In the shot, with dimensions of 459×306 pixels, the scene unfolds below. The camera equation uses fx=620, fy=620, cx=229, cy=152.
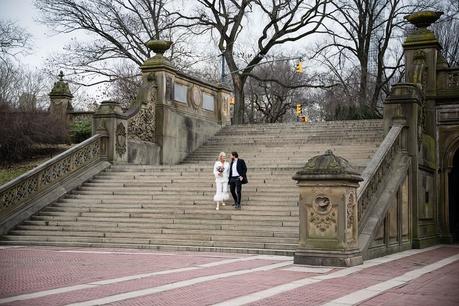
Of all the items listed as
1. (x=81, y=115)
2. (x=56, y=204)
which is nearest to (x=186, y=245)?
(x=56, y=204)

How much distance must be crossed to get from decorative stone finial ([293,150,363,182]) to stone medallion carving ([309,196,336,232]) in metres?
0.46

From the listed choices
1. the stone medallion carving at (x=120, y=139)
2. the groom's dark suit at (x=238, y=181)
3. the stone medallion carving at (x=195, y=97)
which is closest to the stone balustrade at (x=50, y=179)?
the stone medallion carving at (x=120, y=139)

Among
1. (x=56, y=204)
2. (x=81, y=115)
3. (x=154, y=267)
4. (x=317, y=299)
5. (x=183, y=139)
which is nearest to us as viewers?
(x=317, y=299)

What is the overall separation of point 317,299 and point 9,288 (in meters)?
4.05

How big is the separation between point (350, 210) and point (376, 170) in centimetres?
287

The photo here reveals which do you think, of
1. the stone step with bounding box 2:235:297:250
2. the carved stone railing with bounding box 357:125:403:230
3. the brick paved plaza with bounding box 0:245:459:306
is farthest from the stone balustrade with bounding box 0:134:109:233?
the carved stone railing with bounding box 357:125:403:230

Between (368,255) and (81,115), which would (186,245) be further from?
(81,115)

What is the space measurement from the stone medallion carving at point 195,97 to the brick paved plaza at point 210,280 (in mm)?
14165

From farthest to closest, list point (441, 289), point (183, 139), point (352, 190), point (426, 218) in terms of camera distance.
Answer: point (183, 139), point (426, 218), point (352, 190), point (441, 289)

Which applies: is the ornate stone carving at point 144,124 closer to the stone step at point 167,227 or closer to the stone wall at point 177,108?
the stone wall at point 177,108

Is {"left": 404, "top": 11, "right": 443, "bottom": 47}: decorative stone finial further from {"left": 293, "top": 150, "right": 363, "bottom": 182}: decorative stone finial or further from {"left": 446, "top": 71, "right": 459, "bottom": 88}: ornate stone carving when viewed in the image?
{"left": 293, "top": 150, "right": 363, "bottom": 182}: decorative stone finial

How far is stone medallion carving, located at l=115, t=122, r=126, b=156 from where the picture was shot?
73.2 ft

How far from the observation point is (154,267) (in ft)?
36.9

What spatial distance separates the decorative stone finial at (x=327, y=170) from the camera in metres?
12.3
